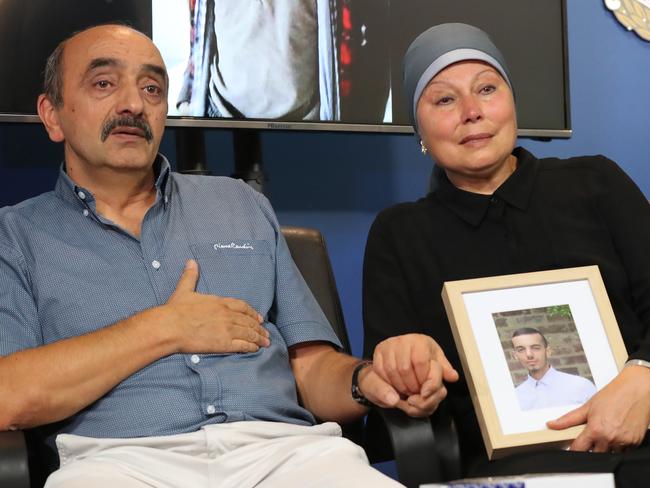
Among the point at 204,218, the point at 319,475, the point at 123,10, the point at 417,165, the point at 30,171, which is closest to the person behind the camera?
the point at 319,475

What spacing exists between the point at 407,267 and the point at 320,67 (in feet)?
3.32

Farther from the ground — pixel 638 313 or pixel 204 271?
pixel 204 271

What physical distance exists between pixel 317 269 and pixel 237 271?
310 mm

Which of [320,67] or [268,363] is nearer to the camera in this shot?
[268,363]

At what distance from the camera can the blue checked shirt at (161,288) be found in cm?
189

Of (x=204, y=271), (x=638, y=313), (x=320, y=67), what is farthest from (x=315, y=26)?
(x=638, y=313)

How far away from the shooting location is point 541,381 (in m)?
1.77

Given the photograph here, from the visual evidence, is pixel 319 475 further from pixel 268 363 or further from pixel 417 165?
pixel 417 165

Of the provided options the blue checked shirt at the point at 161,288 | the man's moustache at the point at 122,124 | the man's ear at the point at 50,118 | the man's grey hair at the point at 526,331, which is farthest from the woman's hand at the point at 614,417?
the man's ear at the point at 50,118

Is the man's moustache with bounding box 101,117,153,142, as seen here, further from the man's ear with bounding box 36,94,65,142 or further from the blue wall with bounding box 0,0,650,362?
the blue wall with bounding box 0,0,650,362

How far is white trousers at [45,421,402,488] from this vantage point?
1.71 meters

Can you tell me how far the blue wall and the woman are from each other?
108cm

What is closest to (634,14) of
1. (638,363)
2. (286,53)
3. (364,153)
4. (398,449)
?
(364,153)

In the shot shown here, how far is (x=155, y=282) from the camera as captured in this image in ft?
6.58
